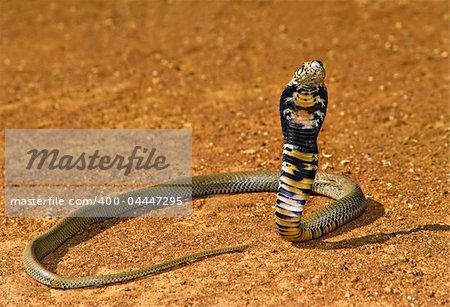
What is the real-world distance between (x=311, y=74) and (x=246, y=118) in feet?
18.4

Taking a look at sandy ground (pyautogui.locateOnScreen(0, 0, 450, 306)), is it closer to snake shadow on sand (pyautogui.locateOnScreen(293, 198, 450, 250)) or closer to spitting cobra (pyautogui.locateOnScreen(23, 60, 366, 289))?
snake shadow on sand (pyautogui.locateOnScreen(293, 198, 450, 250))

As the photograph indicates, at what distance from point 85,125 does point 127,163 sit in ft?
6.00

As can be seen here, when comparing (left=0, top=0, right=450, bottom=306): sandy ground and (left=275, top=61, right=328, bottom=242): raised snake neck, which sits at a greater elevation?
(left=275, top=61, right=328, bottom=242): raised snake neck

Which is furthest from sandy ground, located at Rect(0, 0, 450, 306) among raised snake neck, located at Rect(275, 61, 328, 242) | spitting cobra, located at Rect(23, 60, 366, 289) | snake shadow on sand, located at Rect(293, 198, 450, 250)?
raised snake neck, located at Rect(275, 61, 328, 242)

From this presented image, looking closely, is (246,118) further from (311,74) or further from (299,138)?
(311,74)

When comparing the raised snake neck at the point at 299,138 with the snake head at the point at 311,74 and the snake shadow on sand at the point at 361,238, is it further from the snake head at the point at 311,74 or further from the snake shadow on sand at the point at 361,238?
the snake shadow on sand at the point at 361,238

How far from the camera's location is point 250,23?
17.9 meters

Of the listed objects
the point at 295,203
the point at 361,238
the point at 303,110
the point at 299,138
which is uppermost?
the point at 303,110

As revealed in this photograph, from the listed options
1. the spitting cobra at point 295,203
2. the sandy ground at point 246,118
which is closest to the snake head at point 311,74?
the spitting cobra at point 295,203

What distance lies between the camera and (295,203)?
28.0 ft

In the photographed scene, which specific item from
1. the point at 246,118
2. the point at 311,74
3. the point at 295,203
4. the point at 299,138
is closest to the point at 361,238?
the point at 295,203

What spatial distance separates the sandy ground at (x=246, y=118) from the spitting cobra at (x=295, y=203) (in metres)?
0.13

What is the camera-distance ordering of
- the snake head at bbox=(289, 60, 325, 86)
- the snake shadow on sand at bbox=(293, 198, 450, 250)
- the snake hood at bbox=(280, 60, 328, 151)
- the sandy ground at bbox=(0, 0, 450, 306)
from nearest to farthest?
the snake head at bbox=(289, 60, 325, 86) < the snake hood at bbox=(280, 60, 328, 151) < the sandy ground at bbox=(0, 0, 450, 306) < the snake shadow on sand at bbox=(293, 198, 450, 250)

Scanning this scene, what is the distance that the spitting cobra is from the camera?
8.22 metres
